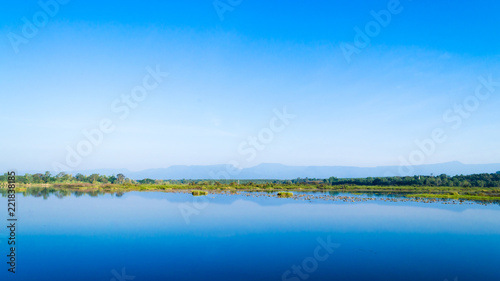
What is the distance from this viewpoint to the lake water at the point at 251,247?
13.1 meters

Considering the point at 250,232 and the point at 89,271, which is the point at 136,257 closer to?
the point at 89,271

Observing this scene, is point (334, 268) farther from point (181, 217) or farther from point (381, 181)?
point (381, 181)

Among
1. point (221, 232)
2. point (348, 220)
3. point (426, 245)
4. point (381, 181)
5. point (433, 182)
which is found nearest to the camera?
point (426, 245)

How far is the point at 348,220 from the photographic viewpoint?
2728 cm

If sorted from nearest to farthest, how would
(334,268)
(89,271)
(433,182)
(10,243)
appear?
(89,271) < (334,268) < (10,243) < (433,182)

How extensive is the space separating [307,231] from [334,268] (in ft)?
26.5

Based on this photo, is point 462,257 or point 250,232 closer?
point 462,257

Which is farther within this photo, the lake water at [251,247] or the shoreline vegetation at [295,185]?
the shoreline vegetation at [295,185]

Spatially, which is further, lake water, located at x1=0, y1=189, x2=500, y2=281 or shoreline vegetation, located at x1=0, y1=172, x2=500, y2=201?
shoreline vegetation, located at x1=0, y1=172, x2=500, y2=201

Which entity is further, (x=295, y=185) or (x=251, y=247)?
(x=295, y=185)

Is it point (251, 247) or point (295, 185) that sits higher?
point (251, 247)

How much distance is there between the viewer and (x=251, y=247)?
17.4m

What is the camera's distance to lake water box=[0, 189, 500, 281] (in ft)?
43.0

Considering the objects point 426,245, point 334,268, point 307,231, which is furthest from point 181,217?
point 426,245
